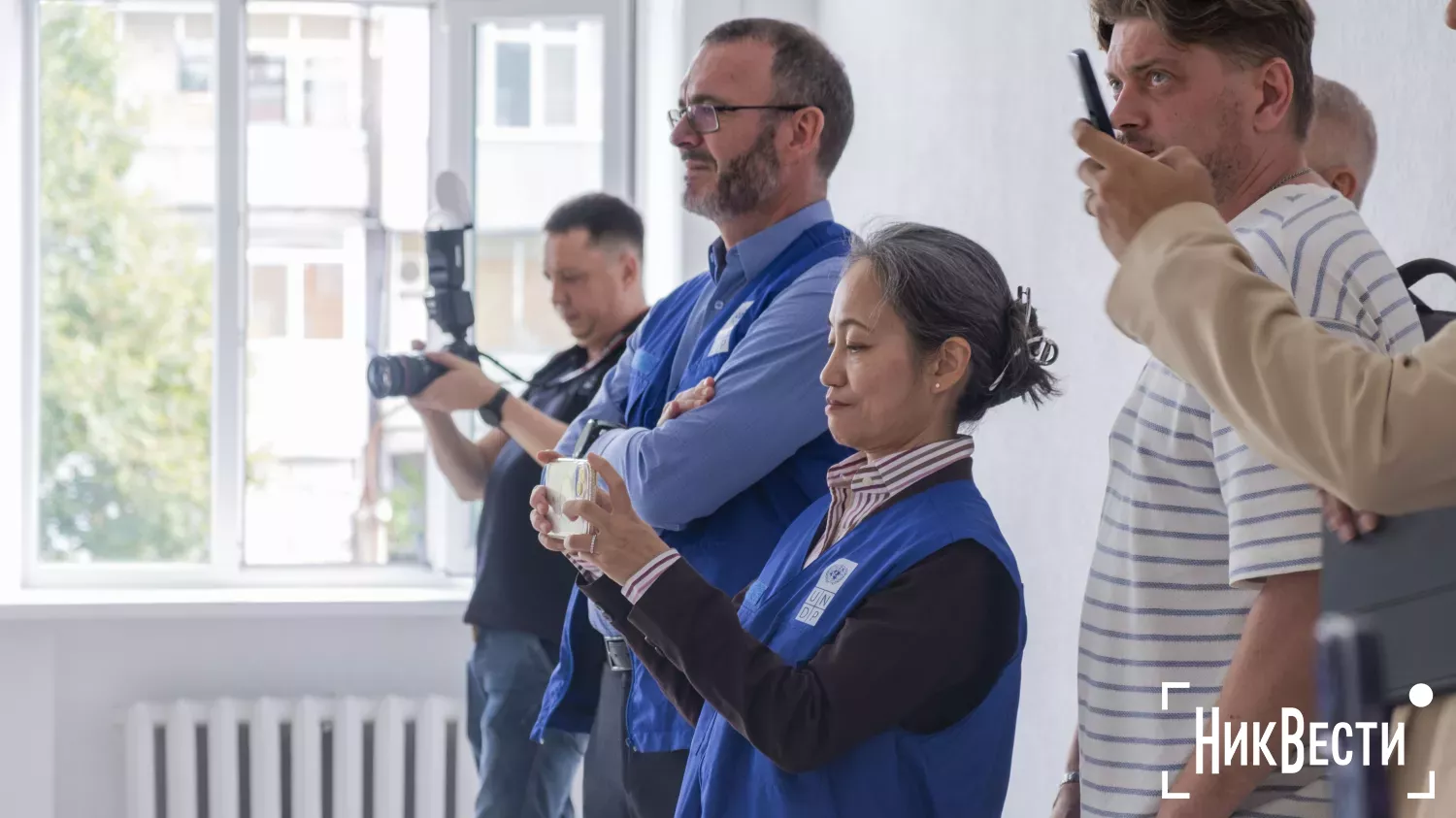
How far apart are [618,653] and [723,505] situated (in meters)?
0.24

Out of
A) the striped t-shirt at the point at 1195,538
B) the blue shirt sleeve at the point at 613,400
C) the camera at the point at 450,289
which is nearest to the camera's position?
the striped t-shirt at the point at 1195,538

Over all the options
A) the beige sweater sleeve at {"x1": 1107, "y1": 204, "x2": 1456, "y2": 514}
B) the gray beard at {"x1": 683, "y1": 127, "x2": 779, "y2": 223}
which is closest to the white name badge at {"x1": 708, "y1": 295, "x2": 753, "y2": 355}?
the gray beard at {"x1": 683, "y1": 127, "x2": 779, "y2": 223}

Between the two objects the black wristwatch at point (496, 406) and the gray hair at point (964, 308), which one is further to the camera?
the black wristwatch at point (496, 406)

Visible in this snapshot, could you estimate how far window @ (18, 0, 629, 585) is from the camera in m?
3.86

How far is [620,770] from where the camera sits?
173 cm

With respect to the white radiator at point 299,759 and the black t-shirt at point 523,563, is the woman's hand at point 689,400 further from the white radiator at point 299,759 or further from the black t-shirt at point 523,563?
the white radiator at point 299,759

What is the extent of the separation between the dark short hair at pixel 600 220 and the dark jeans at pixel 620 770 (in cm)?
115

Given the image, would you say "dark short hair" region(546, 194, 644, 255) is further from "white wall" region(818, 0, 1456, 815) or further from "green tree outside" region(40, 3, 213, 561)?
"green tree outside" region(40, 3, 213, 561)

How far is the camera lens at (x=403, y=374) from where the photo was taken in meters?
2.22

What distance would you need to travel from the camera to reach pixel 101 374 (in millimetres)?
3869

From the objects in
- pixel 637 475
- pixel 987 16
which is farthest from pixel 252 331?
pixel 637 475

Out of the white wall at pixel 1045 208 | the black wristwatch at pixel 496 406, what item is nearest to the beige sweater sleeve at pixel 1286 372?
the white wall at pixel 1045 208

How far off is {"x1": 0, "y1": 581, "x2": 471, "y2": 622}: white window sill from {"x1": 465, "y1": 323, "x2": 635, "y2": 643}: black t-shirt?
3.29ft

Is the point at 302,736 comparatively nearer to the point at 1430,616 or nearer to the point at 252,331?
the point at 252,331
